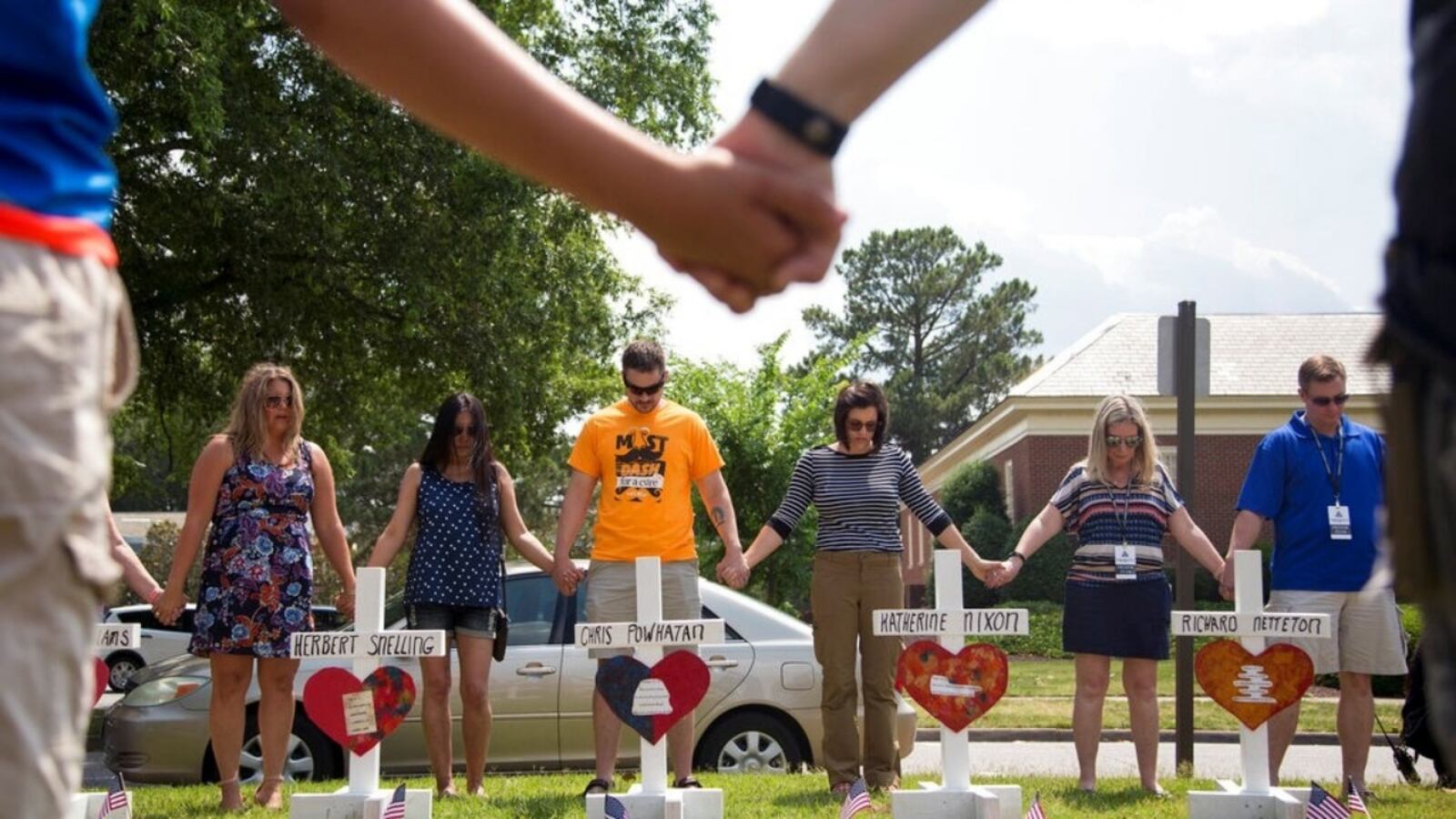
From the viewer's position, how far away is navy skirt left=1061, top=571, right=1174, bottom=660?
26.5ft

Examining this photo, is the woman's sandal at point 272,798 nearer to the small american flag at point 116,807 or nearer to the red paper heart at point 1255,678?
the small american flag at point 116,807

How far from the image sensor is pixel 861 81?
1.46 meters

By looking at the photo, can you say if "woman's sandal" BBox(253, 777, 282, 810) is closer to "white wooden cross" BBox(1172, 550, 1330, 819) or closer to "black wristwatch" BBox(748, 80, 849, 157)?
"white wooden cross" BBox(1172, 550, 1330, 819)

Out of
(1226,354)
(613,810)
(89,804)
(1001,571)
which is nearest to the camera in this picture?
(613,810)

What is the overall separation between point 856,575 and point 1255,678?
2.08 metres

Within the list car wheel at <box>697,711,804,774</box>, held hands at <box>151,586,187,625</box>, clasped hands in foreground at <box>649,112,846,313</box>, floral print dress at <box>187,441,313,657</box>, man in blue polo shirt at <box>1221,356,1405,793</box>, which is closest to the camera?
clasped hands in foreground at <box>649,112,846,313</box>

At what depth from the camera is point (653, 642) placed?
702 cm

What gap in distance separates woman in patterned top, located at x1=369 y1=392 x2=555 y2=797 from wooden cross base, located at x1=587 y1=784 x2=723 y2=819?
1350mm

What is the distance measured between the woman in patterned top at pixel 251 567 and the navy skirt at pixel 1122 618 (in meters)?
3.88

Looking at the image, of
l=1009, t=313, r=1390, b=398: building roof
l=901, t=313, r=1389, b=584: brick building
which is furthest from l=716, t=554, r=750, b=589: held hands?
l=1009, t=313, r=1390, b=398: building roof

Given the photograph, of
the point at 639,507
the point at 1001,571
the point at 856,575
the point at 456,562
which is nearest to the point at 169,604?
the point at 456,562

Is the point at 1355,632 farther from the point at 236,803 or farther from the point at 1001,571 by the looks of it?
the point at 236,803

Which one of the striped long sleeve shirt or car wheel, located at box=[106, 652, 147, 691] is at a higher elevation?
the striped long sleeve shirt

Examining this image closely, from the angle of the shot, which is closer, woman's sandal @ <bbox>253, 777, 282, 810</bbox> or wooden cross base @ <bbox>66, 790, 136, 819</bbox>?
wooden cross base @ <bbox>66, 790, 136, 819</bbox>
